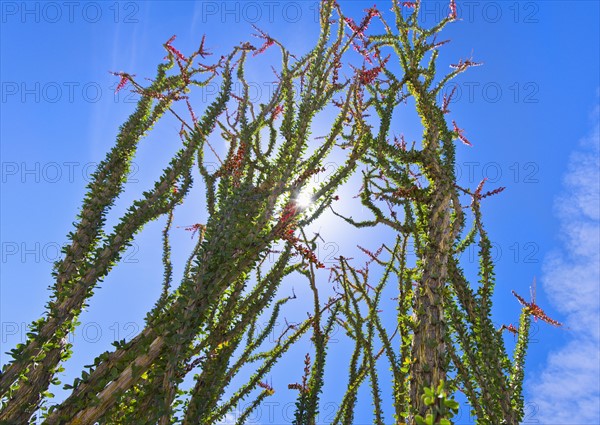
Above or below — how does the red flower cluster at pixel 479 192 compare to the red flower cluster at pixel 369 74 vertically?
below

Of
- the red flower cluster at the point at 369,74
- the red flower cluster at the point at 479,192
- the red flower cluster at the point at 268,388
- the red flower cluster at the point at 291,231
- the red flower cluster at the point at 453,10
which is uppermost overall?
the red flower cluster at the point at 453,10

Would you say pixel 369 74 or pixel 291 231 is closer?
pixel 291 231

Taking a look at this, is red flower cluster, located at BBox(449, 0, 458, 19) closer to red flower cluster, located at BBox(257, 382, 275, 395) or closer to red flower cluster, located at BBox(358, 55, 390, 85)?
red flower cluster, located at BBox(358, 55, 390, 85)

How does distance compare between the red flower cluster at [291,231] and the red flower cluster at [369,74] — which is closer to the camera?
the red flower cluster at [291,231]

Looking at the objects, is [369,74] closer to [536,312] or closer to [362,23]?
[362,23]

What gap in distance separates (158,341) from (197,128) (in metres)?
2.63

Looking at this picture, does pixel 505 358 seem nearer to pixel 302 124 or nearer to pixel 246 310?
pixel 246 310

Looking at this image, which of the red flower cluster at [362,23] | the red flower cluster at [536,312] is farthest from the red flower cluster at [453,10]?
the red flower cluster at [536,312]

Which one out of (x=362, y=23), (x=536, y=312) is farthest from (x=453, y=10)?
(x=536, y=312)

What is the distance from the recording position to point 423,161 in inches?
222

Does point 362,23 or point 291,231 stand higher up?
point 362,23

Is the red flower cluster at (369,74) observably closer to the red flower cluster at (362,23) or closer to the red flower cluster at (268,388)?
the red flower cluster at (362,23)

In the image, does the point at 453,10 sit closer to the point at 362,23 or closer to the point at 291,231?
the point at 362,23

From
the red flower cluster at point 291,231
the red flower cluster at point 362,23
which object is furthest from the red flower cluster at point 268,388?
the red flower cluster at point 362,23
